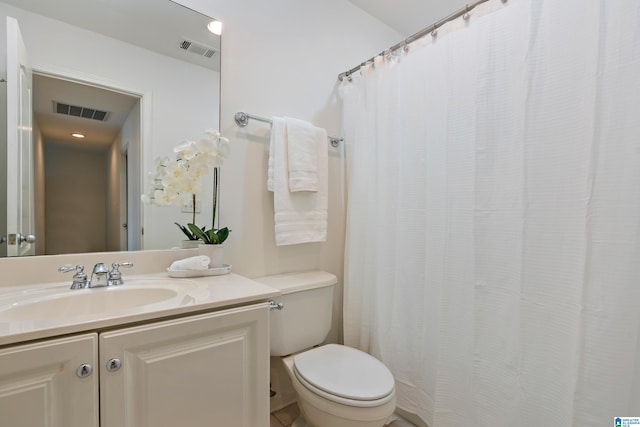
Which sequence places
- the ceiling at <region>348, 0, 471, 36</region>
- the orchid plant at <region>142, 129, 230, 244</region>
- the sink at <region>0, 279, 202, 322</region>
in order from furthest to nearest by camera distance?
the ceiling at <region>348, 0, 471, 36</region>
the orchid plant at <region>142, 129, 230, 244</region>
the sink at <region>0, 279, 202, 322</region>

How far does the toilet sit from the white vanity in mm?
246

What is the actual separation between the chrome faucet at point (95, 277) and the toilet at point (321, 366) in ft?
1.92

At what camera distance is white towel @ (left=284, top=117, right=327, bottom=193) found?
145 cm

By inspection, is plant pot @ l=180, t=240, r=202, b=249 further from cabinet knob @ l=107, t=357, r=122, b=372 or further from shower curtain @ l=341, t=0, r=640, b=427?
shower curtain @ l=341, t=0, r=640, b=427

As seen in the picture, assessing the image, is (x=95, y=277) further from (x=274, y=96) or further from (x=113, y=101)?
(x=274, y=96)

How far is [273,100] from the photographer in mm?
1511

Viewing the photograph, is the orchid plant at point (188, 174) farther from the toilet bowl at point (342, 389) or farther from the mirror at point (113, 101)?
the toilet bowl at point (342, 389)

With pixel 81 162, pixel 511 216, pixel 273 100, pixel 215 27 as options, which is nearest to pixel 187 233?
pixel 81 162

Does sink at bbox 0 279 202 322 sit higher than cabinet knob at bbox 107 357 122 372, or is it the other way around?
sink at bbox 0 279 202 322

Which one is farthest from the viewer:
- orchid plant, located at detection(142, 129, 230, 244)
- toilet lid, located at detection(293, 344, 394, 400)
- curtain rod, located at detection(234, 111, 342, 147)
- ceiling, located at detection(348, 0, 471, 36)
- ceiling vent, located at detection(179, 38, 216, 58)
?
ceiling, located at detection(348, 0, 471, 36)

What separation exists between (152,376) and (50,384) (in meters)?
0.20

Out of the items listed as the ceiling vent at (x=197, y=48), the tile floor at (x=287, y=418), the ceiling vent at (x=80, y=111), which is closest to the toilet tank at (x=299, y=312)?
the tile floor at (x=287, y=418)

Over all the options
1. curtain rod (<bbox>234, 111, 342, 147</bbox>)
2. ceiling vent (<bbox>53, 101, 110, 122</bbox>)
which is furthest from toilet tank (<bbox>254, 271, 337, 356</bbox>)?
ceiling vent (<bbox>53, 101, 110, 122</bbox>)

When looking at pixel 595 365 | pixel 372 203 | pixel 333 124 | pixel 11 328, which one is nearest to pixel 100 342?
pixel 11 328
